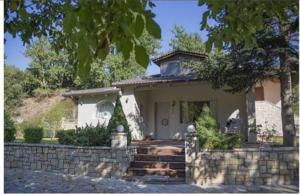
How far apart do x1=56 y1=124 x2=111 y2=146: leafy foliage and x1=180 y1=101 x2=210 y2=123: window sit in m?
5.53

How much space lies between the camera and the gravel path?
289 inches

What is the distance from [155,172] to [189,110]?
651cm

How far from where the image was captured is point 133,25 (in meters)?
2.04

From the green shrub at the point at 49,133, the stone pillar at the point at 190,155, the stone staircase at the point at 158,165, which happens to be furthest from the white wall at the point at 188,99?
the green shrub at the point at 49,133

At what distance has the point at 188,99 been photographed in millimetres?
15164

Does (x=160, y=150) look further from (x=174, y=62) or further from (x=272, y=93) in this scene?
(x=272, y=93)

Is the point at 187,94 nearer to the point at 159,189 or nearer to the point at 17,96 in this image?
the point at 159,189

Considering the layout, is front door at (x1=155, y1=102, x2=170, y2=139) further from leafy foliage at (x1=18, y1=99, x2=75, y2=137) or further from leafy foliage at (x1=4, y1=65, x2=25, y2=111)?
leafy foliage at (x1=4, y1=65, x2=25, y2=111)

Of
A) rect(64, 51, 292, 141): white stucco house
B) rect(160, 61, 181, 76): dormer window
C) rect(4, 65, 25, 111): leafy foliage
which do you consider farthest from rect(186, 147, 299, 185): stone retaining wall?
rect(4, 65, 25, 111): leafy foliage

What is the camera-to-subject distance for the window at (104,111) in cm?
1684

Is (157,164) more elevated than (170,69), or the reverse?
(170,69)

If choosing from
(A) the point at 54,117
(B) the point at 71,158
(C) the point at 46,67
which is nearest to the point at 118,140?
(B) the point at 71,158

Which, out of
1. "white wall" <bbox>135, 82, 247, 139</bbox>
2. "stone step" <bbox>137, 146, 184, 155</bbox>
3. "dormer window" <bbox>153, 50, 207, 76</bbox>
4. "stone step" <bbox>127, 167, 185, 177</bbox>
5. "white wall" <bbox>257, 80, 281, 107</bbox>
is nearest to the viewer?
"stone step" <bbox>127, 167, 185, 177</bbox>

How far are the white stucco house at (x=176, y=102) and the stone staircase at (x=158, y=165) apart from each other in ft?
13.2
